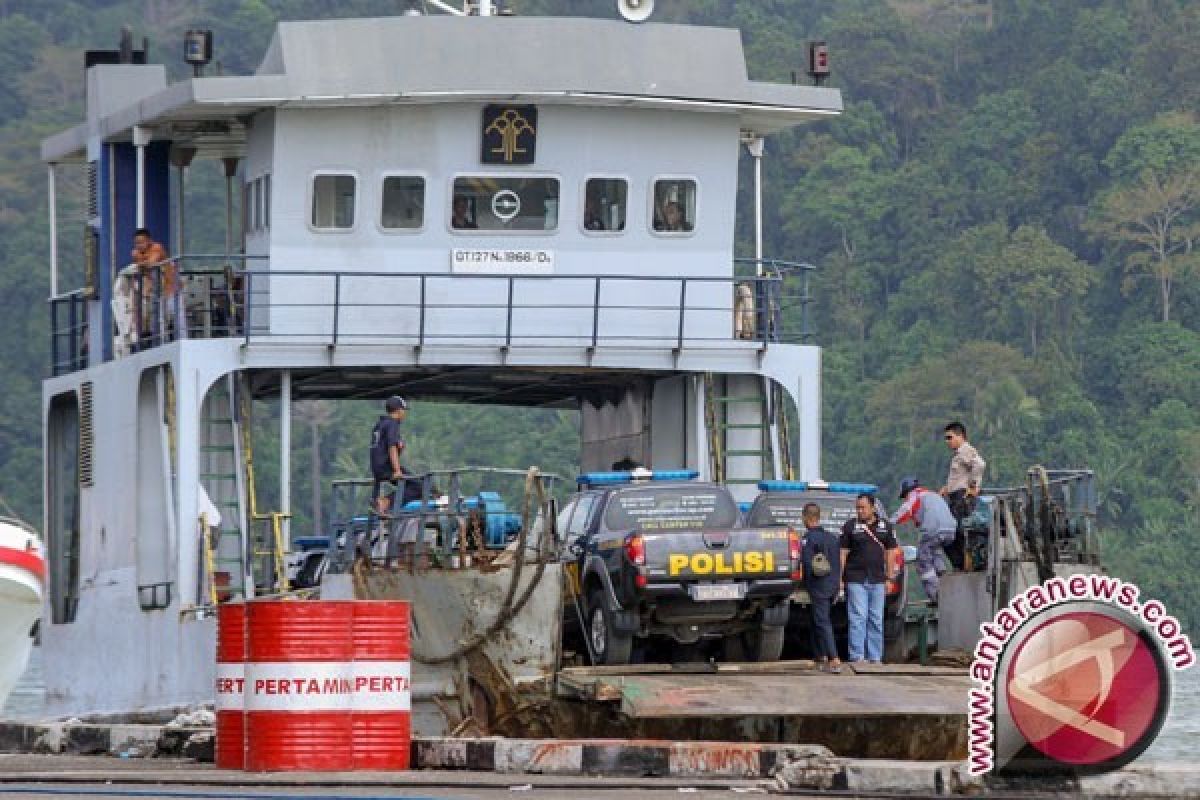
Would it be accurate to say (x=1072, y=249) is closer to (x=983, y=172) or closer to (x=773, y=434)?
(x=983, y=172)

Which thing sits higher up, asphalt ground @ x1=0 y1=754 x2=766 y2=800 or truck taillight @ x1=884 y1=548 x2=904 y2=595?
truck taillight @ x1=884 y1=548 x2=904 y2=595

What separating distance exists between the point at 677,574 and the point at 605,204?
8145mm

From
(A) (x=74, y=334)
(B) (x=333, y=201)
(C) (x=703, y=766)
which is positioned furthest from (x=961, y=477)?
(A) (x=74, y=334)

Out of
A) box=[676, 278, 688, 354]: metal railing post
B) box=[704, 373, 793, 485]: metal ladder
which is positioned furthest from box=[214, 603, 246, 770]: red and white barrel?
box=[704, 373, 793, 485]: metal ladder

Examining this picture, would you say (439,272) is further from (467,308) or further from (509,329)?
Result: (509,329)

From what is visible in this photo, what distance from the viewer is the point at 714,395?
29.4m

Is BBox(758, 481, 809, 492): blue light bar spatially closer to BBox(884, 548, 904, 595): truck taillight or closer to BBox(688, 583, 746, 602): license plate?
BBox(884, 548, 904, 595): truck taillight

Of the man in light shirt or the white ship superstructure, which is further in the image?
the white ship superstructure

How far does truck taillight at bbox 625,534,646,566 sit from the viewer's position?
22.4 m

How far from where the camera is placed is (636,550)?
22.4m

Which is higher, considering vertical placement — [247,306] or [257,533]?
[247,306]

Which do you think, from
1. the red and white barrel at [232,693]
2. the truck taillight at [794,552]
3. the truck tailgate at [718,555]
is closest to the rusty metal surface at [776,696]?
the truck tailgate at [718,555]

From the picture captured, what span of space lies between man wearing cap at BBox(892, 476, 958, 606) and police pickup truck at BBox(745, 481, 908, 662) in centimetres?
63

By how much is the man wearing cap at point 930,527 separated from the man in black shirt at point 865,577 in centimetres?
160
